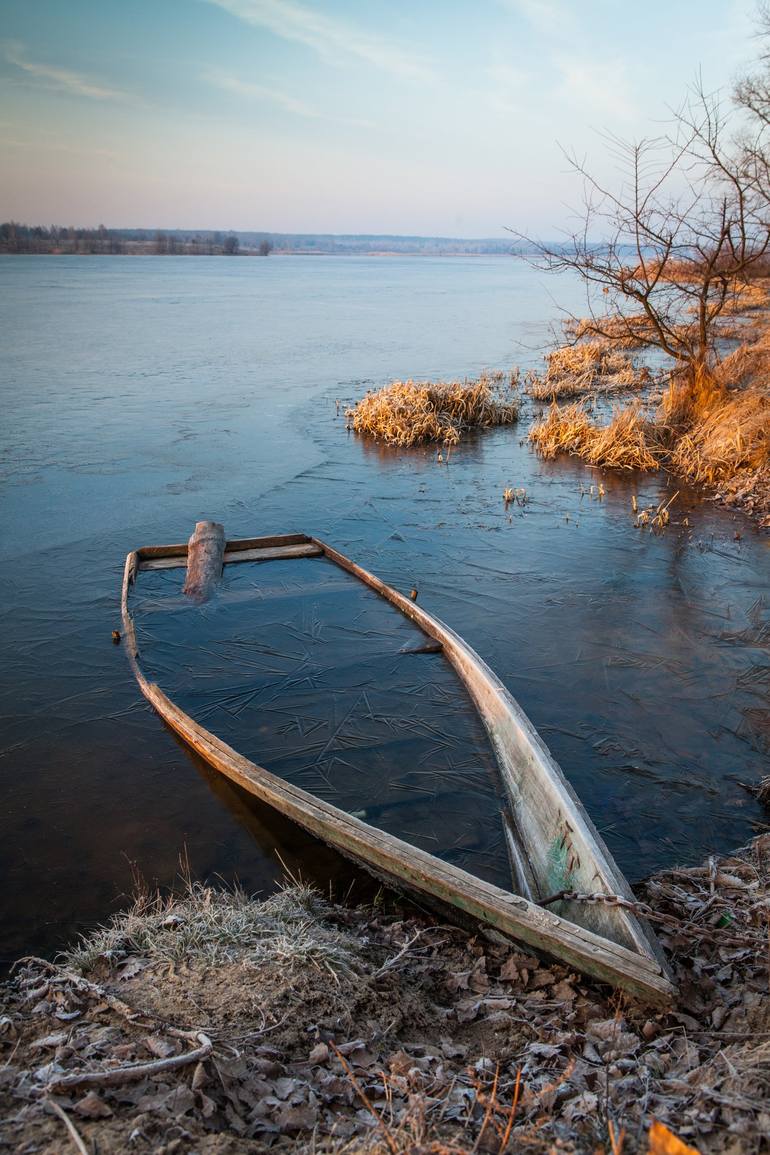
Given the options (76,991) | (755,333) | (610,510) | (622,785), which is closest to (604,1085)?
(76,991)

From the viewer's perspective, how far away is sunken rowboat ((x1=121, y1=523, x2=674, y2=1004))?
3457mm

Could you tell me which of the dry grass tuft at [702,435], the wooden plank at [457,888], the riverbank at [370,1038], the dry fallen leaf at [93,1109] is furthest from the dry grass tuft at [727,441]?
the dry fallen leaf at [93,1109]

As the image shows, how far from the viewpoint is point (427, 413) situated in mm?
15570

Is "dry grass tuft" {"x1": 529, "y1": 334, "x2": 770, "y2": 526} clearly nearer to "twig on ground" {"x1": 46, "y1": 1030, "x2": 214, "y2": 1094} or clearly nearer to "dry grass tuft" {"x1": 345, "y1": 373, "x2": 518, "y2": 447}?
"dry grass tuft" {"x1": 345, "y1": 373, "x2": 518, "y2": 447}

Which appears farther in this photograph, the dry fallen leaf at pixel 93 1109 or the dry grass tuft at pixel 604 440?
the dry grass tuft at pixel 604 440

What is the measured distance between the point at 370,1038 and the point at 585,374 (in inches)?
795

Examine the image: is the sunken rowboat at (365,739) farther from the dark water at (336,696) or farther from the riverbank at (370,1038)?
the riverbank at (370,1038)

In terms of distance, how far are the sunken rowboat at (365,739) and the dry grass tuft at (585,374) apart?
1220 centimetres

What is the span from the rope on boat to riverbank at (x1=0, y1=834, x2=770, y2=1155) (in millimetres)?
13

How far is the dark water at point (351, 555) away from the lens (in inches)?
193

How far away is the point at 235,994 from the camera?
123 inches

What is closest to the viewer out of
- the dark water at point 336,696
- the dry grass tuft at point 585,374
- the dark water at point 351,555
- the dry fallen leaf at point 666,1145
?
the dry fallen leaf at point 666,1145

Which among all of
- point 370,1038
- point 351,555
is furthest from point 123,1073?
point 351,555

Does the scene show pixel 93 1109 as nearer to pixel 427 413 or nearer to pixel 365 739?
pixel 365 739
